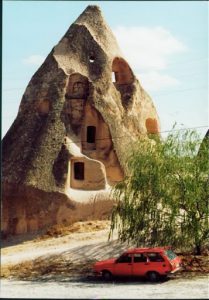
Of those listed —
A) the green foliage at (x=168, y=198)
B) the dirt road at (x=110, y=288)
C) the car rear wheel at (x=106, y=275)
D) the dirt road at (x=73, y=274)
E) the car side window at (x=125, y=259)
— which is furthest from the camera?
the green foliage at (x=168, y=198)

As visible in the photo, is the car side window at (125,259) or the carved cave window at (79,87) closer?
the car side window at (125,259)

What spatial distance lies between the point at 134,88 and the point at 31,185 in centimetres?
871

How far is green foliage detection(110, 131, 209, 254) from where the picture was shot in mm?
18266

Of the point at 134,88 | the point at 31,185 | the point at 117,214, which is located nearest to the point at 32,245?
the point at 31,185

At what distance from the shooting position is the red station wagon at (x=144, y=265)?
16.1 meters

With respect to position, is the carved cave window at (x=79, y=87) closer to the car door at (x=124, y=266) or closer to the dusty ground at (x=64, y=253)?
the dusty ground at (x=64, y=253)

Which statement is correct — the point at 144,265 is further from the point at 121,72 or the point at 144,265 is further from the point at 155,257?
the point at 121,72

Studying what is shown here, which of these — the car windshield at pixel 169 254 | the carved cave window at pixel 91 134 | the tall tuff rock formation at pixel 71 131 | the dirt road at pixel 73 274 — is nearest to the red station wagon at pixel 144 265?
the car windshield at pixel 169 254

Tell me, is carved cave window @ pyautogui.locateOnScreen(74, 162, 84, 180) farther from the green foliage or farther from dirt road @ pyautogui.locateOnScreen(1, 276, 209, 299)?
dirt road @ pyautogui.locateOnScreen(1, 276, 209, 299)

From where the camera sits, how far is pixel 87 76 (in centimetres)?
2933

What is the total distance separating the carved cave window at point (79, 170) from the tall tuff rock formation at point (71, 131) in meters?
0.05

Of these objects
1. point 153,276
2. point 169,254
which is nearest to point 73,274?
point 153,276

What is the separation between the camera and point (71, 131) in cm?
2834

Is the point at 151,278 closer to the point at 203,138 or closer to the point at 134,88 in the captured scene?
the point at 203,138
